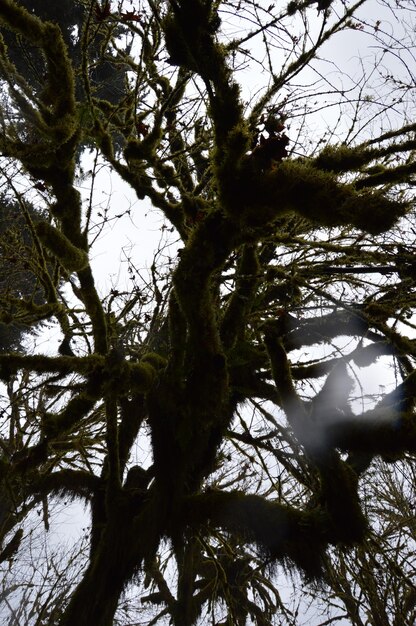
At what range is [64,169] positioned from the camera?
2.81 meters

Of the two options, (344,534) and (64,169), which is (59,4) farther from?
(344,534)

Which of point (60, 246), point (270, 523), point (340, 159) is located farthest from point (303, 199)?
point (270, 523)

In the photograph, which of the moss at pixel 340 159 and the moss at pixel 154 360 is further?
the moss at pixel 154 360

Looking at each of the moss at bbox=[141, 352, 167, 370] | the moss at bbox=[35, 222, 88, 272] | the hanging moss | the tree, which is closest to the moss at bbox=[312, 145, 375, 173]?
the tree

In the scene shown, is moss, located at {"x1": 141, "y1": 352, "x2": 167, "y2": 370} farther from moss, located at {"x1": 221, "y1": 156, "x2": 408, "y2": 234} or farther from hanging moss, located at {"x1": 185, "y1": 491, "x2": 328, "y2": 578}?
moss, located at {"x1": 221, "y1": 156, "x2": 408, "y2": 234}

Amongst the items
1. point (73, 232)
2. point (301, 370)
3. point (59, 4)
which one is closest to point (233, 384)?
point (301, 370)

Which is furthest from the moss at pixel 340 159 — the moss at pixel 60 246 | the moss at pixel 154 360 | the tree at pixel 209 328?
the moss at pixel 154 360

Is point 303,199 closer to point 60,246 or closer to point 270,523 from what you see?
point 60,246

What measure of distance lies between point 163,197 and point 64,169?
1.50 metres

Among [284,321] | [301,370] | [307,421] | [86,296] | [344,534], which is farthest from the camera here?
[301,370]

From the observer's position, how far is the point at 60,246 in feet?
8.66

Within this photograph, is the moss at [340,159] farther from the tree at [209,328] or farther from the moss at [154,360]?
the moss at [154,360]

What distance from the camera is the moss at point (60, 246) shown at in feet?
8.44

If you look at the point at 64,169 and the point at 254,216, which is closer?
the point at 254,216
